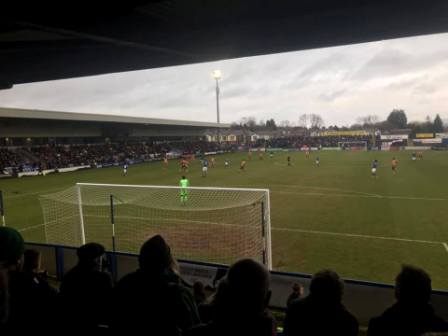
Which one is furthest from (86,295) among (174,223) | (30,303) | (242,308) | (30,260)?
(174,223)

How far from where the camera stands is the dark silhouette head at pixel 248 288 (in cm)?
220

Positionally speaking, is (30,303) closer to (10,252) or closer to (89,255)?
(10,252)

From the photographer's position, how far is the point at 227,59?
8.05 metres

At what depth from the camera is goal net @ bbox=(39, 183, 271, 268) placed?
12.1 meters

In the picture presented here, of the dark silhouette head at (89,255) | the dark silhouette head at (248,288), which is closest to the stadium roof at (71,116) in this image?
the dark silhouette head at (89,255)

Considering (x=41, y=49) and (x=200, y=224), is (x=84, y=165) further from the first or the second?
(x=41, y=49)

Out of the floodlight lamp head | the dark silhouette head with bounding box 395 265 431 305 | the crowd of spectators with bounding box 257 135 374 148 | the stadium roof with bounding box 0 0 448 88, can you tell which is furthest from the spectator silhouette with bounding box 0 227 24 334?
the crowd of spectators with bounding box 257 135 374 148

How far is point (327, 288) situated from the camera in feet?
9.51

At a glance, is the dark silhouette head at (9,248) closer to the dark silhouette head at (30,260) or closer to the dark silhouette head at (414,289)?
the dark silhouette head at (30,260)

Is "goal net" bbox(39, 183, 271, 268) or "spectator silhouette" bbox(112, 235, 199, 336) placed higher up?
"spectator silhouette" bbox(112, 235, 199, 336)

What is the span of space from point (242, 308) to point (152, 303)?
33.2 inches

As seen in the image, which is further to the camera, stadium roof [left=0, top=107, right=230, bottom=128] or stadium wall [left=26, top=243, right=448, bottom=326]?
stadium roof [left=0, top=107, right=230, bottom=128]

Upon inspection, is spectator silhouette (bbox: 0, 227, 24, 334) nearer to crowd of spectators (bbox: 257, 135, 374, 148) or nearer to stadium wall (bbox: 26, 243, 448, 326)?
stadium wall (bbox: 26, 243, 448, 326)

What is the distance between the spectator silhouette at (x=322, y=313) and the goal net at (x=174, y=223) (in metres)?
6.17
